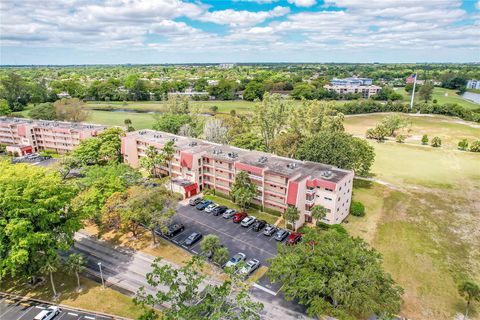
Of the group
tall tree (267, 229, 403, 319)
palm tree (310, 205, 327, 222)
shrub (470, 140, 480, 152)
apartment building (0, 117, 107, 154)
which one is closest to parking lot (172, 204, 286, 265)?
palm tree (310, 205, 327, 222)

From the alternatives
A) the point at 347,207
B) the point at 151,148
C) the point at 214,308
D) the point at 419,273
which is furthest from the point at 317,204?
the point at 151,148

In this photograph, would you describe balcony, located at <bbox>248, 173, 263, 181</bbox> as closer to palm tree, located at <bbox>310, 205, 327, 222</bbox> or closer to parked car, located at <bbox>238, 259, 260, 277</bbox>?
palm tree, located at <bbox>310, 205, 327, 222</bbox>

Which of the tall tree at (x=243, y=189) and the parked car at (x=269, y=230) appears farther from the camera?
the tall tree at (x=243, y=189)

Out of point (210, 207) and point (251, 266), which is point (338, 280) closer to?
point (251, 266)

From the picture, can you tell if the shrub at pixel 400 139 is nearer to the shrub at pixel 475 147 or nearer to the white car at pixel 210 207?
the shrub at pixel 475 147

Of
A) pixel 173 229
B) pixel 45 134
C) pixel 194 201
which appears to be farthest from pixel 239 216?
pixel 45 134

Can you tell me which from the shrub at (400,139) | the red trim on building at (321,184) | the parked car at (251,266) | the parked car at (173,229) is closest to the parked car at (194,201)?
the parked car at (173,229)
